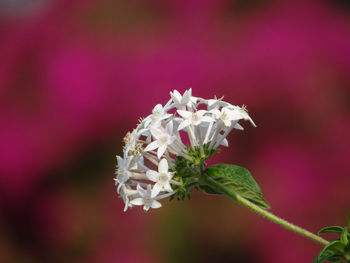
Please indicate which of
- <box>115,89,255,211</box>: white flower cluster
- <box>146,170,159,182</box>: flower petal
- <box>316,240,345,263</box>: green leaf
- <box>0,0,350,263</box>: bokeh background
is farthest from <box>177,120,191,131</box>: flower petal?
<box>0,0,350,263</box>: bokeh background

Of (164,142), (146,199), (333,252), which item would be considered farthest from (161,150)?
(333,252)

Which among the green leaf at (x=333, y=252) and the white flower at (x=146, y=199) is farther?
the white flower at (x=146, y=199)

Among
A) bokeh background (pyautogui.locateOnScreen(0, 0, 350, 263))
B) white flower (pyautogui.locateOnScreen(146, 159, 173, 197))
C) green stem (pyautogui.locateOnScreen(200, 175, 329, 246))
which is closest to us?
green stem (pyautogui.locateOnScreen(200, 175, 329, 246))

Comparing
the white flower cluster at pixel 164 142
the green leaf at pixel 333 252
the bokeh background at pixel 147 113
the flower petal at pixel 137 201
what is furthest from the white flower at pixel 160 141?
the bokeh background at pixel 147 113

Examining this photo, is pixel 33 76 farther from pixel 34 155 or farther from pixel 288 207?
pixel 288 207

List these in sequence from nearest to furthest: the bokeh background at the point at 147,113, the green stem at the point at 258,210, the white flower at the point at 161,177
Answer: the green stem at the point at 258,210
the white flower at the point at 161,177
the bokeh background at the point at 147,113

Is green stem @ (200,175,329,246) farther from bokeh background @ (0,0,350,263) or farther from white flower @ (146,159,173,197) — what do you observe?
bokeh background @ (0,0,350,263)

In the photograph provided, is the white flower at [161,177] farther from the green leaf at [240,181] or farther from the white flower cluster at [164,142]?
the green leaf at [240,181]
